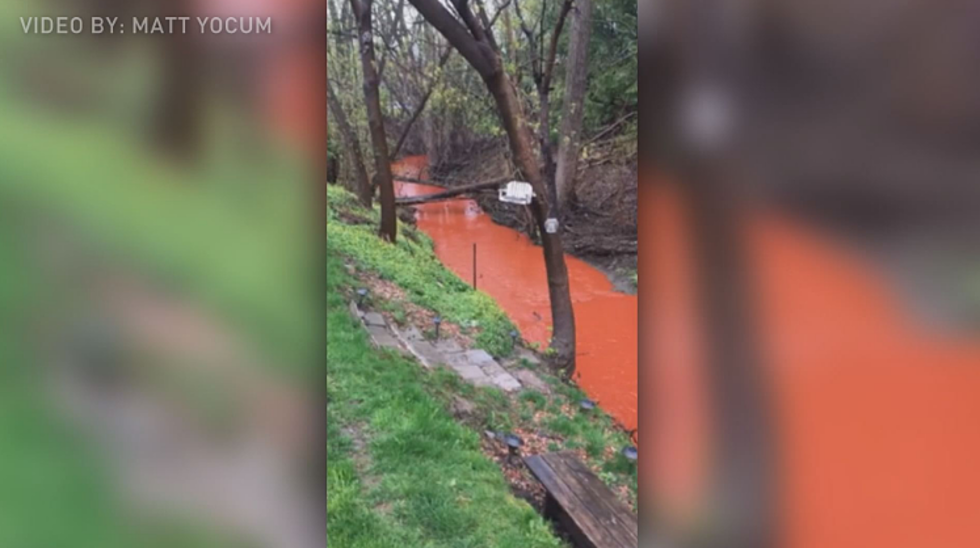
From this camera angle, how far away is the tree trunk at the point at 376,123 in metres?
3.97

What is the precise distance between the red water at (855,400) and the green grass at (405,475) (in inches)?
47.7

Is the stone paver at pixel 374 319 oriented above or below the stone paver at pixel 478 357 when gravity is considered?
above

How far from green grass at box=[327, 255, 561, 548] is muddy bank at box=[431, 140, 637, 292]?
160 centimetres

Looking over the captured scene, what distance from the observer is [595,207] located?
15.0 ft

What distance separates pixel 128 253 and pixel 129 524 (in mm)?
385

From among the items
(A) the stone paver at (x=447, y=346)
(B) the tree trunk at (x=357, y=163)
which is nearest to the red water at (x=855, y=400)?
(A) the stone paver at (x=447, y=346)

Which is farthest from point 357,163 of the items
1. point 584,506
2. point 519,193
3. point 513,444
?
point 584,506

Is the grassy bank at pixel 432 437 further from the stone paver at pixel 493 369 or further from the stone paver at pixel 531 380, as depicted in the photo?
the stone paver at pixel 493 369

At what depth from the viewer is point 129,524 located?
0.94 meters

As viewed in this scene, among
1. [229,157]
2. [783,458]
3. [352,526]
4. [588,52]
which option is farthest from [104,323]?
[588,52]

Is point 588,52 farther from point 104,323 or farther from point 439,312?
point 104,323

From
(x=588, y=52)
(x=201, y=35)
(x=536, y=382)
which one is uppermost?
(x=588, y=52)

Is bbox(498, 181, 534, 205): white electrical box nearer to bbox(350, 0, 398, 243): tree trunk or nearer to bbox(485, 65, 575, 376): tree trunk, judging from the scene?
bbox(485, 65, 575, 376): tree trunk

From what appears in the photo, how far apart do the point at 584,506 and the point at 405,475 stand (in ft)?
1.89
